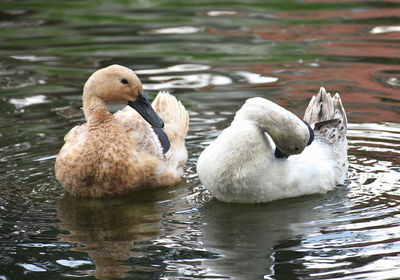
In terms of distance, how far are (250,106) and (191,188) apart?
4.30 ft

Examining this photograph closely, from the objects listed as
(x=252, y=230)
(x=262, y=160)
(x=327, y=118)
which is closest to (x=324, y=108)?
(x=327, y=118)

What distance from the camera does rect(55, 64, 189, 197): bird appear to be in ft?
28.3

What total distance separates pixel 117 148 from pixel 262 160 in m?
1.65

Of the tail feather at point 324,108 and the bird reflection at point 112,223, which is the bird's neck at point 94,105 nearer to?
the bird reflection at point 112,223

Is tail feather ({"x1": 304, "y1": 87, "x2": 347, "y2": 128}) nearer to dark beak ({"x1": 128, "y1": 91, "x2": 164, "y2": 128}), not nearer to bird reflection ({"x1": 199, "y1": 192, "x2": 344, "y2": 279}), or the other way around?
bird reflection ({"x1": 199, "y1": 192, "x2": 344, "y2": 279})

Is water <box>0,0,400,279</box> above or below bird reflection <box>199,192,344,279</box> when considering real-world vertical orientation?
above

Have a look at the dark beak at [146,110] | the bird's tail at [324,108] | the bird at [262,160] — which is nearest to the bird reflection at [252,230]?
the bird at [262,160]

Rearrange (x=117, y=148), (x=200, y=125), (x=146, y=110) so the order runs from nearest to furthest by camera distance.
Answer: (x=117, y=148)
(x=146, y=110)
(x=200, y=125)

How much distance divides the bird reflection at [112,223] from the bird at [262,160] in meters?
0.70

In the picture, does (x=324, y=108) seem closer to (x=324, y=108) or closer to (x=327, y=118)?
(x=324, y=108)

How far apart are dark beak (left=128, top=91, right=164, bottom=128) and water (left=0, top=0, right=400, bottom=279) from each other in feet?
2.54

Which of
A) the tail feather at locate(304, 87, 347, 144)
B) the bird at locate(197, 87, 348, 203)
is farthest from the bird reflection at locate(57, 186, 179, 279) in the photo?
the tail feather at locate(304, 87, 347, 144)

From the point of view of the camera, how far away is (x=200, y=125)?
1089cm

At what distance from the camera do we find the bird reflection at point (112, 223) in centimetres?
696
